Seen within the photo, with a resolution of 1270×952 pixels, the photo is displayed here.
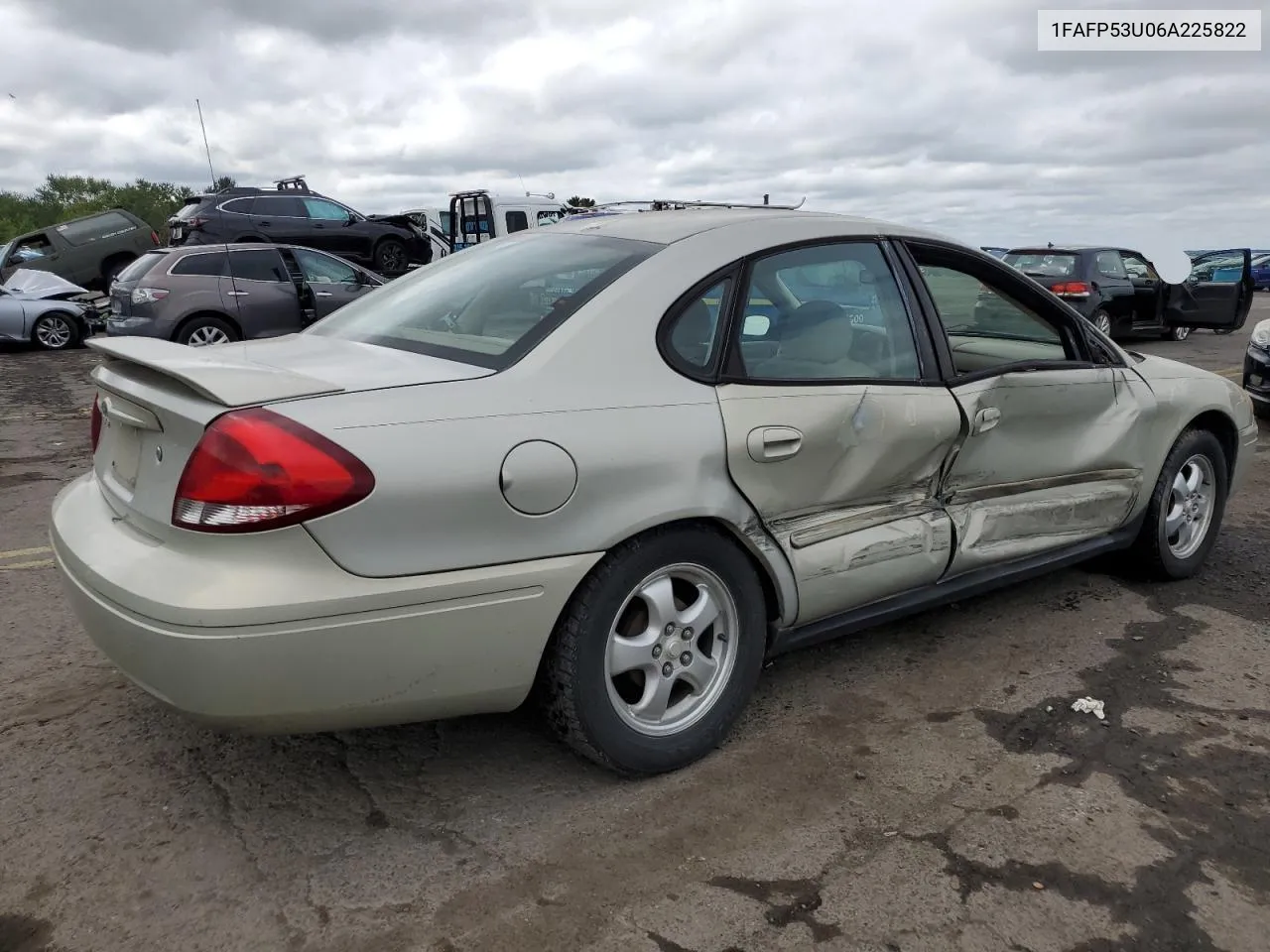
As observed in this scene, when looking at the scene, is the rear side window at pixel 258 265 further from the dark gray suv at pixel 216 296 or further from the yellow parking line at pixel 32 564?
the yellow parking line at pixel 32 564

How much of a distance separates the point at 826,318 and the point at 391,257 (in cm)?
1775

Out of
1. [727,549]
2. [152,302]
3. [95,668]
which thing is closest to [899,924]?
[727,549]

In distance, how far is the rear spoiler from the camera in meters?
2.23

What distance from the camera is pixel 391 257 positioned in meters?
19.6

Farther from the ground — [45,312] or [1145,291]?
[45,312]

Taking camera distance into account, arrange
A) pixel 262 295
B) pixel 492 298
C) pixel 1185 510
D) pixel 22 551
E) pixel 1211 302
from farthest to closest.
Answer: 1. pixel 1211 302
2. pixel 262 295
3. pixel 22 551
4. pixel 1185 510
5. pixel 492 298

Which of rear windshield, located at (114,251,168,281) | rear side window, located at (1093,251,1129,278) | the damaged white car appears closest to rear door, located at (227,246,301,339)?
rear windshield, located at (114,251,168,281)

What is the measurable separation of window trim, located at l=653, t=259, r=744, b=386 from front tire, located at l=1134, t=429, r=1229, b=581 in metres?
2.23

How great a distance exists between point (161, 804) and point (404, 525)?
3.65 feet

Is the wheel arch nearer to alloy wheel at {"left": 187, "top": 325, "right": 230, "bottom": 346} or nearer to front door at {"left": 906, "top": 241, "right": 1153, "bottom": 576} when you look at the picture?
alloy wheel at {"left": 187, "top": 325, "right": 230, "bottom": 346}

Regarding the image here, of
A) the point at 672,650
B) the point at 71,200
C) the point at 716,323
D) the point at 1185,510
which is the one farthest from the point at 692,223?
the point at 71,200

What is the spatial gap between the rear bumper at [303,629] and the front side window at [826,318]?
926 millimetres

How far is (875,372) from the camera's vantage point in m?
3.11

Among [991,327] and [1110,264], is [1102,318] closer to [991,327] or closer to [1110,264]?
[1110,264]
